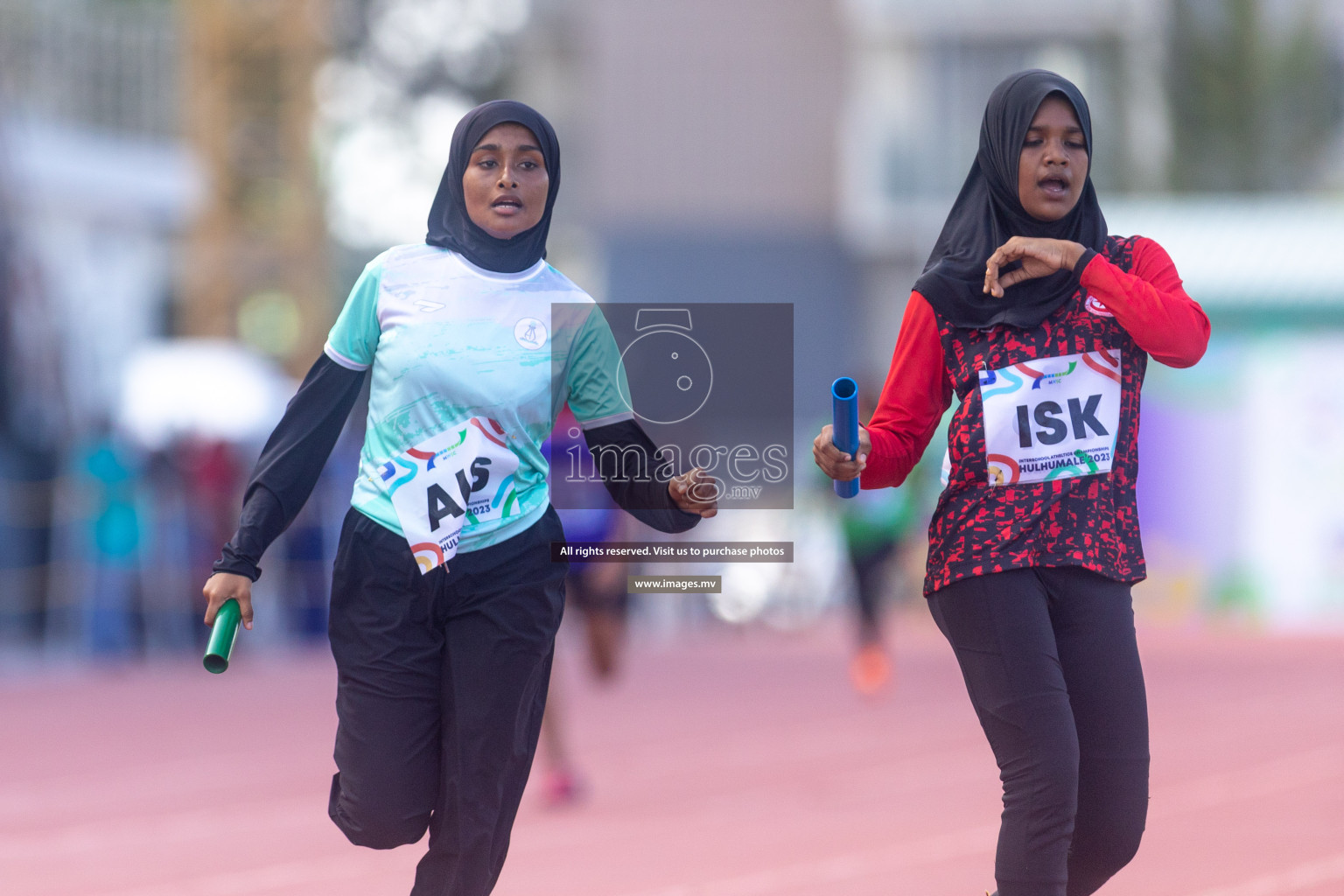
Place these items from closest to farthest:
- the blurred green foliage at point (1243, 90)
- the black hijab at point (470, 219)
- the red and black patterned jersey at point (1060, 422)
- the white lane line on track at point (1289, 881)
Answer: the red and black patterned jersey at point (1060, 422), the black hijab at point (470, 219), the white lane line on track at point (1289, 881), the blurred green foliage at point (1243, 90)

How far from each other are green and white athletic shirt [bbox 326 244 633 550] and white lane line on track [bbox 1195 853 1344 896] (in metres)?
3.27

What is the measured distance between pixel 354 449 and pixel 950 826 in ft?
36.7

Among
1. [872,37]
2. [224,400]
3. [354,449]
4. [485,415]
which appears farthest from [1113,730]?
[872,37]

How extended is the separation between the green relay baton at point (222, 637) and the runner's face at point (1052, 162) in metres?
2.01

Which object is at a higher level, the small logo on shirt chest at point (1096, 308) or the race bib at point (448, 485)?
the small logo on shirt chest at point (1096, 308)

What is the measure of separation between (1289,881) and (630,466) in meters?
3.38

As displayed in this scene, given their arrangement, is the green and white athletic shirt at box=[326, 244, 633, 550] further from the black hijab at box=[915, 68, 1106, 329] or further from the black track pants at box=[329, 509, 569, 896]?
the black hijab at box=[915, 68, 1106, 329]

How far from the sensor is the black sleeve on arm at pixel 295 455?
4473mm

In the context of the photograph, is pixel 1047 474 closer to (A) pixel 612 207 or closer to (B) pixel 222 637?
(B) pixel 222 637

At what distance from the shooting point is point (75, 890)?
6977 mm

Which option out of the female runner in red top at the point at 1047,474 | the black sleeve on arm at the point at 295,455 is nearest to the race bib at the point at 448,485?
the black sleeve on arm at the point at 295,455

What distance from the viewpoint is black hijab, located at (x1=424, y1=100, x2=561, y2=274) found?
454cm

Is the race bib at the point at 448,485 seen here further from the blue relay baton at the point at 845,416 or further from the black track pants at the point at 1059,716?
the black track pants at the point at 1059,716

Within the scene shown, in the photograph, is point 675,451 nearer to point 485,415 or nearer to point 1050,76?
point 485,415
